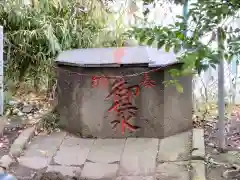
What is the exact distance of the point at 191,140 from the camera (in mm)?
5453

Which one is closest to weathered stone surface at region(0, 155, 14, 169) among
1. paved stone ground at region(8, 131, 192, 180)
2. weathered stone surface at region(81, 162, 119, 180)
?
paved stone ground at region(8, 131, 192, 180)

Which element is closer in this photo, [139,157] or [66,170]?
[66,170]

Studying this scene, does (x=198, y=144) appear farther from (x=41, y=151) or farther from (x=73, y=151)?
(x=41, y=151)

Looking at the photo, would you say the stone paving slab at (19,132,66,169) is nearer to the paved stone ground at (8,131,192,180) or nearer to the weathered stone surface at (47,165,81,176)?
the paved stone ground at (8,131,192,180)

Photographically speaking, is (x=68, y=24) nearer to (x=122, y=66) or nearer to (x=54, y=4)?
(x=54, y=4)

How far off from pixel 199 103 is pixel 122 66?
1.64 meters

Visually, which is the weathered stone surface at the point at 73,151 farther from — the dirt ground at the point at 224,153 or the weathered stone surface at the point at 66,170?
the dirt ground at the point at 224,153

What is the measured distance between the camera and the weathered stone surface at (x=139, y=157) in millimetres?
4723

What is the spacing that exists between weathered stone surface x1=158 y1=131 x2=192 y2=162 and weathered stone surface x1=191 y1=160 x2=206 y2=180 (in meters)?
0.24

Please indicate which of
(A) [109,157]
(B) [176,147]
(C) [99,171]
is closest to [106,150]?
(A) [109,157]

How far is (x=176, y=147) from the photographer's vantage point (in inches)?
208

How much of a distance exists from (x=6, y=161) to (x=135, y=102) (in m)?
1.73

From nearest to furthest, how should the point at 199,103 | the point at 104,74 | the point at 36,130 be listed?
1. the point at 104,74
2. the point at 36,130
3. the point at 199,103

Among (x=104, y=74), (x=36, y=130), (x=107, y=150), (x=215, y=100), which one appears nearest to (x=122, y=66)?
(x=104, y=74)
